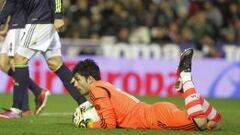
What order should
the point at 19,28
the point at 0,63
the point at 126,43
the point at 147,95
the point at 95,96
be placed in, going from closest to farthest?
the point at 95,96
the point at 19,28
the point at 0,63
the point at 147,95
the point at 126,43

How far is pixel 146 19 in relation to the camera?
21203mm

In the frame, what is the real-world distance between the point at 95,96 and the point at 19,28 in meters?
2.64

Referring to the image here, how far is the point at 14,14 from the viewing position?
11172mm

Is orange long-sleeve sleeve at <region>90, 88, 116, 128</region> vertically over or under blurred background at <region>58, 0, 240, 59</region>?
under

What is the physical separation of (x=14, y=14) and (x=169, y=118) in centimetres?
330

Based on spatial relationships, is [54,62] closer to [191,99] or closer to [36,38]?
[36,38]

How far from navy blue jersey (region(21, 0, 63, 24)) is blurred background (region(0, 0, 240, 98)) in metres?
8.03

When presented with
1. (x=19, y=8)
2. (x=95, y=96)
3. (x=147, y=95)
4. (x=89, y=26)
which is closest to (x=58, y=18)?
(x=19, y=8)

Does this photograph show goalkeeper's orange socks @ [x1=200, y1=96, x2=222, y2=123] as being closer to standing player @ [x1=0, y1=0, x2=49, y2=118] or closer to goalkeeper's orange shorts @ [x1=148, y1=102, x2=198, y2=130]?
goalkeeper's orange shorts @ [x1=148, y1=102, x2=198, y2=130]

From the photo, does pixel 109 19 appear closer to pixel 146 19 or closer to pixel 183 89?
pixel 146 19

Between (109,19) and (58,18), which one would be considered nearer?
(58,18)

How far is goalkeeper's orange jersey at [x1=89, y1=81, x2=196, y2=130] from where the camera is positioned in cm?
910

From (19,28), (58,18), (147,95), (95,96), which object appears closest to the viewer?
(95,96)

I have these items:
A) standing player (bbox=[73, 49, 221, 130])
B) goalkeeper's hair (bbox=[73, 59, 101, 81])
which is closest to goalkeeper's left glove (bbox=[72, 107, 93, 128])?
standing player (bbox=[73, 49, 221, 130])
